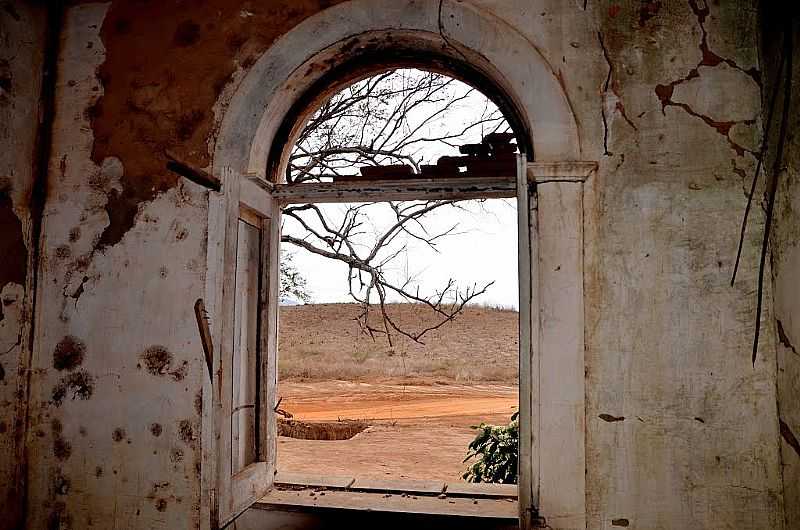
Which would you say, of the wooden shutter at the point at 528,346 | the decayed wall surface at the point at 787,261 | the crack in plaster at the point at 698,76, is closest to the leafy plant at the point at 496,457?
the wooden shutter at the point at 528,346

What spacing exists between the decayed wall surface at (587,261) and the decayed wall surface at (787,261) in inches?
2.8

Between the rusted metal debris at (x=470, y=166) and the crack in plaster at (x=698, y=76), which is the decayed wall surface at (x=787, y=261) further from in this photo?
the rusted metal debris at (x=470, y=166)

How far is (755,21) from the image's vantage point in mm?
2816

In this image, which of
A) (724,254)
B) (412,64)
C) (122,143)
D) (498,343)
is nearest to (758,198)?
(724,254)

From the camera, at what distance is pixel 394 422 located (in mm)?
9797

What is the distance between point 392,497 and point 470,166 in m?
1.78

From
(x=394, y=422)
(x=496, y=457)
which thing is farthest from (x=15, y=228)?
(x=394, y=422)

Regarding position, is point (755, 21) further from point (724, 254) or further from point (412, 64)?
point (412, 64)

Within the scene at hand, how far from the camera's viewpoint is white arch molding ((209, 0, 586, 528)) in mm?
2766

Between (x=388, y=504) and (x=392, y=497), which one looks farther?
(x=392, y=497)

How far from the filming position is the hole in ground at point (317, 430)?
929 cm

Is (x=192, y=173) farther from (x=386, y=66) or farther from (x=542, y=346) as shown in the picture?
(x=542, y=346)

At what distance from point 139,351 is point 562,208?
2152mm

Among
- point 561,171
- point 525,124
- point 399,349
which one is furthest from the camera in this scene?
point 399,349
